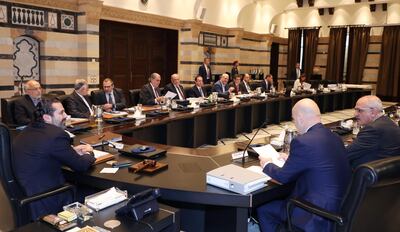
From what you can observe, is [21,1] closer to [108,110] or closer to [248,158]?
[108,110]

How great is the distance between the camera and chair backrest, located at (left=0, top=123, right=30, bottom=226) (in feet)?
7.10

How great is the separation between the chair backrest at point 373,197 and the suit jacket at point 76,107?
12.1 feet

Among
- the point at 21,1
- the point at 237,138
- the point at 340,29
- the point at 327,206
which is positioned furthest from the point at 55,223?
the point at 340,29

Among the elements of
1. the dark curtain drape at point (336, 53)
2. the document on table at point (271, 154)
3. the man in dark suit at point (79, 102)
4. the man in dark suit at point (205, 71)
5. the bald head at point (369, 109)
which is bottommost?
the document on table at point (271, 154)

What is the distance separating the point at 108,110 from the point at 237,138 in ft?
8.64

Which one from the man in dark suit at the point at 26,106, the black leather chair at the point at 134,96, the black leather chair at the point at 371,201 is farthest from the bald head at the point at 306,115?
the black leather chair at the point at 134,96

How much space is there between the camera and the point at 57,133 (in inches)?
94.6

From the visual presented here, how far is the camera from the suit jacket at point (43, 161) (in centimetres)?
234

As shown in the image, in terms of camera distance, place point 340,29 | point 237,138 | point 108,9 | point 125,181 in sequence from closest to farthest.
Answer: point 125,181 < point 237,138 < point 108,9 < point 340,29

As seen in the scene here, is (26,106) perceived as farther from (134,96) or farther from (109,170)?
(109,170)

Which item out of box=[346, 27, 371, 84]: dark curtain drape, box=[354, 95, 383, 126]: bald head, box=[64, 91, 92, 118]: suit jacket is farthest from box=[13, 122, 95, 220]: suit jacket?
box=[346, 27, 371, 84]: dark curtain drape

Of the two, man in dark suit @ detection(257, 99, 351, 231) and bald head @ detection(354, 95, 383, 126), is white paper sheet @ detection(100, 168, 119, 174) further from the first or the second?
bald head @ detection(354, 95, 383, 126)

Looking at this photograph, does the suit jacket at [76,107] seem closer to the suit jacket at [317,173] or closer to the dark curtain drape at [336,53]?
the suit jacket at [317,173]

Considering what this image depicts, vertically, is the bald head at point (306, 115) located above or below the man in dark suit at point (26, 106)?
above
